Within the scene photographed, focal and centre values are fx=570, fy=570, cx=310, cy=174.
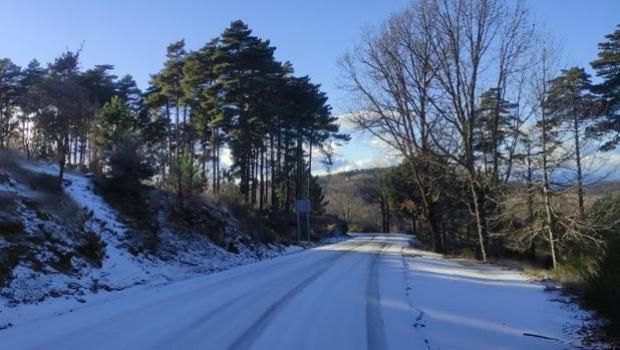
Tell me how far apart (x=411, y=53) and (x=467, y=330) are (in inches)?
812

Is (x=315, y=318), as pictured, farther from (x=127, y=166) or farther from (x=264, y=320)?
(x=127, y=166)

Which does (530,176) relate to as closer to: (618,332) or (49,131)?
(618,332)

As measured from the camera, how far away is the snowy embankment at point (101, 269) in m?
10.5

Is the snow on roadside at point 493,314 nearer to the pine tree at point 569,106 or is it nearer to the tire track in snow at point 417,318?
the tire track in snow at point 417,318

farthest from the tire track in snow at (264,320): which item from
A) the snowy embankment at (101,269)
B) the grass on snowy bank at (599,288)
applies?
the grass on snowy bank at (599,288)

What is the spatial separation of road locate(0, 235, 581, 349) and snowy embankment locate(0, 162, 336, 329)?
760 mm

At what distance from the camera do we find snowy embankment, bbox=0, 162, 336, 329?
34.3 feet

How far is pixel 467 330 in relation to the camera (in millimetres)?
8508

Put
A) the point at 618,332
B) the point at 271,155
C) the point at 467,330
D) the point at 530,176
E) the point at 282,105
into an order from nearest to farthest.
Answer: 1. the point at 618,332
2. the point at 467,330
3. the point at 530,176
4. the point at 282,105
5. the point at 271,155

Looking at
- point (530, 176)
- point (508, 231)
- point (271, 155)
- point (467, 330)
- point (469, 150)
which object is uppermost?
point (271, 155)

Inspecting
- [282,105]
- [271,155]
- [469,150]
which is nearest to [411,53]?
[469,150]

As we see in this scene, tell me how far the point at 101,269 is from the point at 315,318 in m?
7.28

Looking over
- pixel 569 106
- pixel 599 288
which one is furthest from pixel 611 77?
pixel 599 288

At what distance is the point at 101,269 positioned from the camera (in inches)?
565
